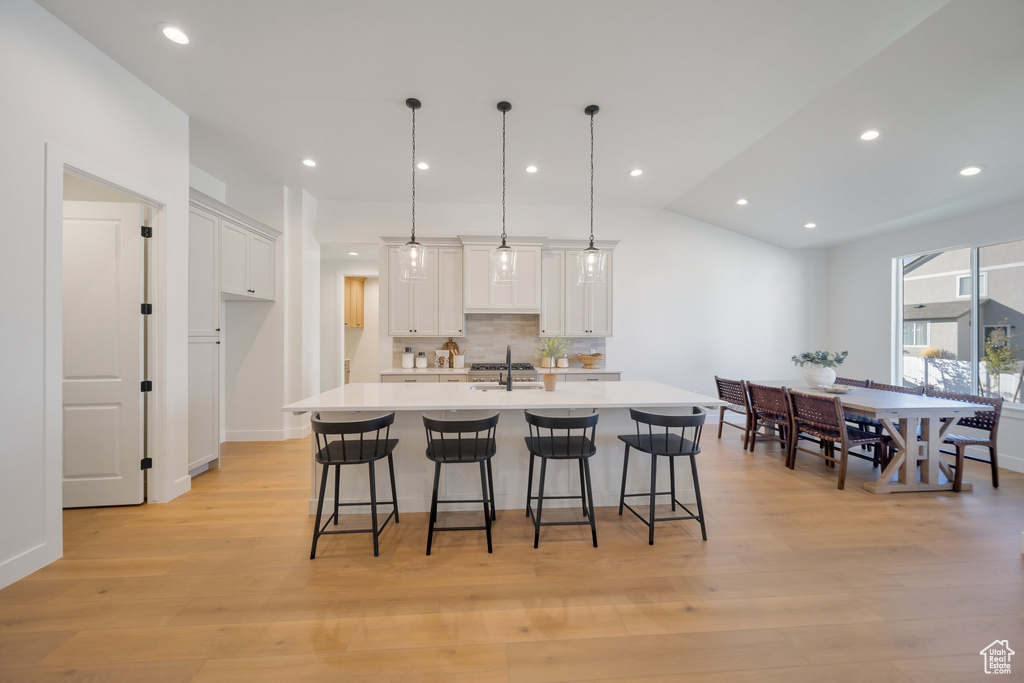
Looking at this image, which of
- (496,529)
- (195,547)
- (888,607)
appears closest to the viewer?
(888,607)

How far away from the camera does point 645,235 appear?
18.5 ft

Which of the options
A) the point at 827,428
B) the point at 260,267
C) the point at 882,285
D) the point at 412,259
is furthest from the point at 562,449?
the point at 882,285

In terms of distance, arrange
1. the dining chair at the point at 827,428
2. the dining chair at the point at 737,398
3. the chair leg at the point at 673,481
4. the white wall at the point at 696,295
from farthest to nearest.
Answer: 1. the white wall at the point at 696,295
2. the dining chair at the point at 737,398
3. the dining chair at the point at 827,428
4. the chair leg at the point at 673,481

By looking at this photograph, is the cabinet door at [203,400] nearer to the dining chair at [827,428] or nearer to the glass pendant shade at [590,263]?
the glass pendant shade at [590,263]

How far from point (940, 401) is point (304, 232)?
672 centimetres

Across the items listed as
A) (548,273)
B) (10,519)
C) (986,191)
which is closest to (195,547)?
(10,519)

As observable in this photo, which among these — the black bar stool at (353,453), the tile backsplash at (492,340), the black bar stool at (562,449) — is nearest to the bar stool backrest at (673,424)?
the black bar stool at (562,449)

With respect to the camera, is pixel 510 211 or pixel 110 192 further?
pixel 510 211

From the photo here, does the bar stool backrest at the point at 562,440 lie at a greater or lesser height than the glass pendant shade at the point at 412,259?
lesser

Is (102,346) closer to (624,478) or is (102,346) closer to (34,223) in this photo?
(34,223)

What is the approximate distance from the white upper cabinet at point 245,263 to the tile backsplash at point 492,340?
62.8 inches

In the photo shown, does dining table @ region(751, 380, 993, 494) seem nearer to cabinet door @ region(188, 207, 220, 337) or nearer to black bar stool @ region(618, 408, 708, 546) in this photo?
black bar stool @ region(618, 408, 708, 546)

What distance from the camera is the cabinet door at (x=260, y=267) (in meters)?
4.31

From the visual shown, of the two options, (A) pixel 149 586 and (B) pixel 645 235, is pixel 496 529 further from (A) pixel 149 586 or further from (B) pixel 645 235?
(B) pixel 645 235
